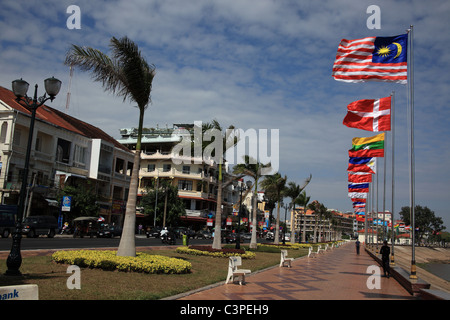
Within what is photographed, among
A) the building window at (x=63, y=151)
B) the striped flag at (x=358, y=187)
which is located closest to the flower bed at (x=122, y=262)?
the striped flag at (x=358, y=187)

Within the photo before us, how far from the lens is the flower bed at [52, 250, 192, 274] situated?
12.1m

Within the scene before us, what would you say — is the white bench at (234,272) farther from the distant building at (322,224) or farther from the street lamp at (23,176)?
the distant building at (322,224)

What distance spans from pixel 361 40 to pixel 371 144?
28.7 feet

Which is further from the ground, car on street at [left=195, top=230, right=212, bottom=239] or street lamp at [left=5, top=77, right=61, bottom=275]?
street lamp at [left=5, top=77, right=61, bottom=275]

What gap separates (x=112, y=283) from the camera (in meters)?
10.1

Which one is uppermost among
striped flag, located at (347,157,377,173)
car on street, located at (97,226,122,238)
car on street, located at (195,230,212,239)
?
striped flag, located at (347,157,377,173)

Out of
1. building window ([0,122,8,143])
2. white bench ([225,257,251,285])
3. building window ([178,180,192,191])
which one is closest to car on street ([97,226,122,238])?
building window ([0,122,8,143])

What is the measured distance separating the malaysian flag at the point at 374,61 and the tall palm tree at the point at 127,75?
22.5 feet

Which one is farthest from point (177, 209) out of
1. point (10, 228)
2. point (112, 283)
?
point (112, 283)

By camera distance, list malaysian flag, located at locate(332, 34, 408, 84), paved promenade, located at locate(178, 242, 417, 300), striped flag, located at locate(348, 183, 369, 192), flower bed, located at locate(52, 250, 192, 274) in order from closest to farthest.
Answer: paved promenade, located at locate(178, 242, 417, 300) → flower bed, located at locate(52, 250, 192, 274) → malaysian flag, located at locate(332, 34, 408, 84) → striped flag, located at locate(348, 183, 369, 192)

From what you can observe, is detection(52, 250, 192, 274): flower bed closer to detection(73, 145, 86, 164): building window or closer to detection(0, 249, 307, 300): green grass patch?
detection(0, 249, 307, 300): green grass patch

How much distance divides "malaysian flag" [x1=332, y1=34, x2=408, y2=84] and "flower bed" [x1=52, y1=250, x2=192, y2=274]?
27.9 feet
